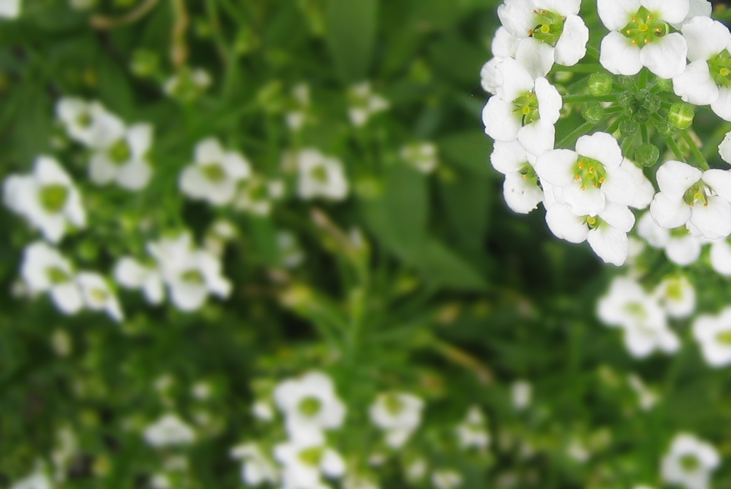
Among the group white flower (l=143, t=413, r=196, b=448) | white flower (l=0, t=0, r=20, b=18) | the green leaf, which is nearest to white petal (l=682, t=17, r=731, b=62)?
the green leaf

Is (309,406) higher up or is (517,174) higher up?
(309,406)

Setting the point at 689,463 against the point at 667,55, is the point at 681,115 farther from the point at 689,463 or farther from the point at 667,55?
the point at 689,463

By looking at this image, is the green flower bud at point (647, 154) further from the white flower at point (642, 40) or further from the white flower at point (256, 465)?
the white flower at point (256, 465)

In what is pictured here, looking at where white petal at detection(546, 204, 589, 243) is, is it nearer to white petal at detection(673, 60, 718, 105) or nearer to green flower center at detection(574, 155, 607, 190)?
green flower center at detection(574, 155, 607, 190)

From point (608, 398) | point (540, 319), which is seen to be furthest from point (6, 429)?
point (608, 398)

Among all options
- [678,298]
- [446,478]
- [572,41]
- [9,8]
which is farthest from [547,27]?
[446,478]

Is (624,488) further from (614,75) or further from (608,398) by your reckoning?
(614,75)

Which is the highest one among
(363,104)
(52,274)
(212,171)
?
(363,104)
